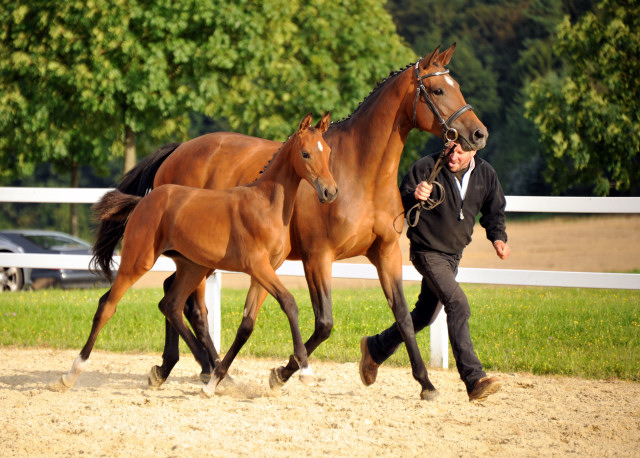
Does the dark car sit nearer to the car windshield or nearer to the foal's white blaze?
the car windshield

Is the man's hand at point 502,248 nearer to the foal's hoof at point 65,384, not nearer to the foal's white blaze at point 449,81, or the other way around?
the foal's white blaze at point 449,81

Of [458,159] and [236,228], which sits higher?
[458,159]

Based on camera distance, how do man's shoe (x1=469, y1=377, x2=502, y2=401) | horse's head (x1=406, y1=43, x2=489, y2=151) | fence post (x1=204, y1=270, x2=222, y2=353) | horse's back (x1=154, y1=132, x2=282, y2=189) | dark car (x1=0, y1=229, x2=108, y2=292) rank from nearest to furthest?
man's shoe (x1=469, y1=377, x2=502, y2=401) → horse's head (x1=406, y1=43, x2=489, y2=151) → horse's back (x1=154, y1=132, x2=282, y2=189) → fence post (x1=204, y1=270, x2=222, y2=353) → dark car (x1=0, y1=229, x2=108, y2=292)

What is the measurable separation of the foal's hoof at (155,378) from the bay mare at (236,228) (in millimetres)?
449

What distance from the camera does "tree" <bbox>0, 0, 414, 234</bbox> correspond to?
1866 cm

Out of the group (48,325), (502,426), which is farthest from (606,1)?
(502,426)

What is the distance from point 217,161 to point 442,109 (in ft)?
6.90

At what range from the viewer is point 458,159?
5.82m

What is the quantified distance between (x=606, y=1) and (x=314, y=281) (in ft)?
60.6

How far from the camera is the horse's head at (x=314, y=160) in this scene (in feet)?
17.2

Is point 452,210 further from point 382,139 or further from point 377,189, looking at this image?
point 382,139

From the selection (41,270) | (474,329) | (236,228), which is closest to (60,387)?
(236,228)

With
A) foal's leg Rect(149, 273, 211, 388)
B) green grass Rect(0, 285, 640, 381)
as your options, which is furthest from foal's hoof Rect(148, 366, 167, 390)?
green grass Rect(0, 285, 640, 381)

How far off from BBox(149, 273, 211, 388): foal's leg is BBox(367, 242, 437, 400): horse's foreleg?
1618 millimetres
